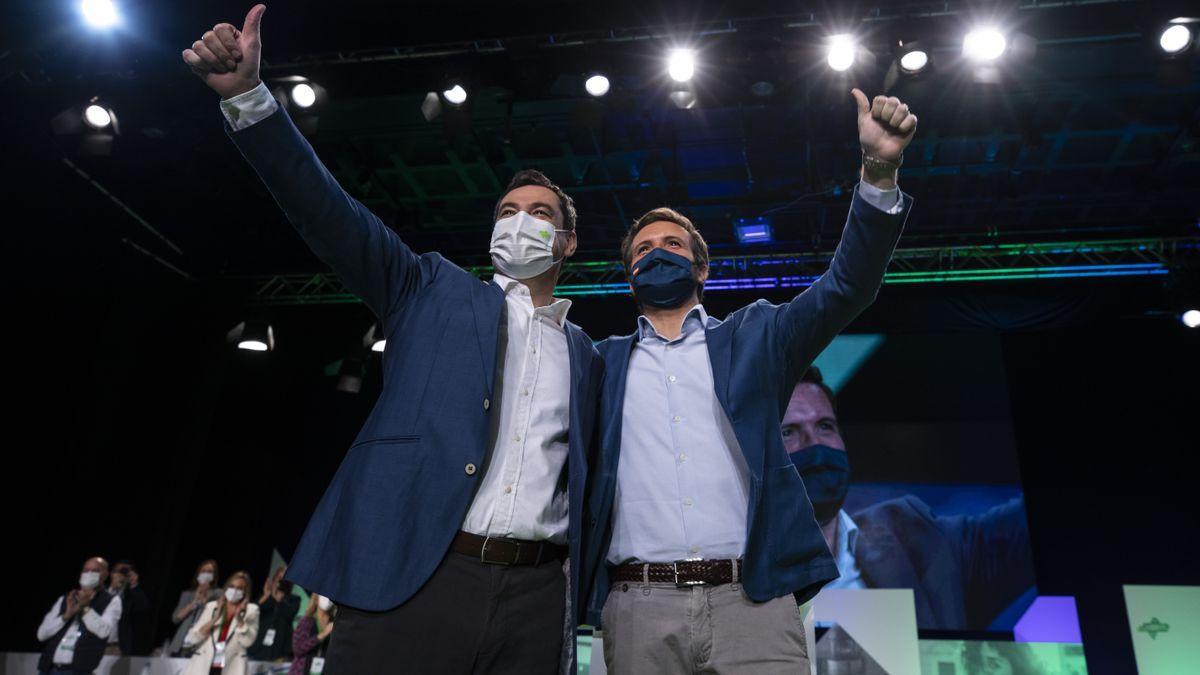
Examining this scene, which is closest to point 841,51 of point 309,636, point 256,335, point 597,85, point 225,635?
point 597,85

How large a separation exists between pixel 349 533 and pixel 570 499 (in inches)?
19.1

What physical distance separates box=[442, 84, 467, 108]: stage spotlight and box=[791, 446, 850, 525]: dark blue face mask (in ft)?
15.4

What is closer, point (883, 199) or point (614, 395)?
point (883, 199)

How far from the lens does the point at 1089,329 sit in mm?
8805

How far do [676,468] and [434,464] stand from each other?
2.09 feet

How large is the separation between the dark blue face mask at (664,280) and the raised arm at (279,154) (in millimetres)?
830

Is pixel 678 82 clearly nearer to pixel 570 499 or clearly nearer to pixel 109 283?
pixel 570 499

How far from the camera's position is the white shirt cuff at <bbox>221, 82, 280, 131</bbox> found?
1648mm

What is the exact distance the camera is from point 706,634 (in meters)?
1.85

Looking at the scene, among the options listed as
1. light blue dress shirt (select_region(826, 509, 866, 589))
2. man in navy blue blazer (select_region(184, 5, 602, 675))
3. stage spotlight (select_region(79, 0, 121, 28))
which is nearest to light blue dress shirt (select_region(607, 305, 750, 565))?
man in navy blue blazer (select_region(184, 5, 602, 675))

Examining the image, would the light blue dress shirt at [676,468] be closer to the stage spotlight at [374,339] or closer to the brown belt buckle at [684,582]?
the brown belt buckle at [684,582]

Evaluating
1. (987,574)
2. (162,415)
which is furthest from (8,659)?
(987,574)

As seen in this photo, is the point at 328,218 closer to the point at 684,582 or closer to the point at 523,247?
the point at 523,247

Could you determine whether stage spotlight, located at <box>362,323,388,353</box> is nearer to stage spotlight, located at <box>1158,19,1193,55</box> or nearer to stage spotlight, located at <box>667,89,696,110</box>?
stage spotlight, located at <box>667,89,696,110</box>
